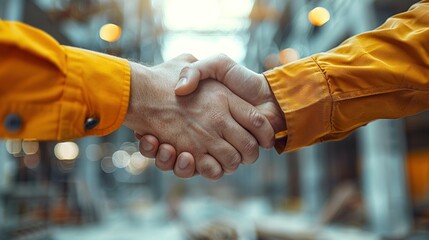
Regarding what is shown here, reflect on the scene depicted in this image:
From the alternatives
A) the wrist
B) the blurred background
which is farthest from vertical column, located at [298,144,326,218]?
the wrist

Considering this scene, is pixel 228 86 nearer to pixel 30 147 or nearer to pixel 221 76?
pixel 221 76

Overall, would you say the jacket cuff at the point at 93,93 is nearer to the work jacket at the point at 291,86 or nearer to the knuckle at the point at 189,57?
the work jacket at the point at 291,86

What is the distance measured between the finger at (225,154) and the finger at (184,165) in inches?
2.2

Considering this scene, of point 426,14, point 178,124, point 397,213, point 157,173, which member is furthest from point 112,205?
point 426,14

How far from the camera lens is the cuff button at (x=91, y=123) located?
1077 mm

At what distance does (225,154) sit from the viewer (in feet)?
4.68

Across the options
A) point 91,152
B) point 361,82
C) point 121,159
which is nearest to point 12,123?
point 361,82

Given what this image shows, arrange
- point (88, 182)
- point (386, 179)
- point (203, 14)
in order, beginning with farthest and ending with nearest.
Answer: point (88, 182)
point (386, 179)
point (203, 14)

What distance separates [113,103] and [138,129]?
0.24 m

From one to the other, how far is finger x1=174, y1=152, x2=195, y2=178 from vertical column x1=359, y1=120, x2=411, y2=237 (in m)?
2.16

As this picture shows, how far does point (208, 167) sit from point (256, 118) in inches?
9.8

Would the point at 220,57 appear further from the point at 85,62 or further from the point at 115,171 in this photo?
the point at 115,171

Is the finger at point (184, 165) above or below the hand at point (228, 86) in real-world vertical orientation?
below

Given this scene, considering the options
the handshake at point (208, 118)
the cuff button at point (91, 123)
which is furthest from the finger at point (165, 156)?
the cuff button at point (91, 123)
